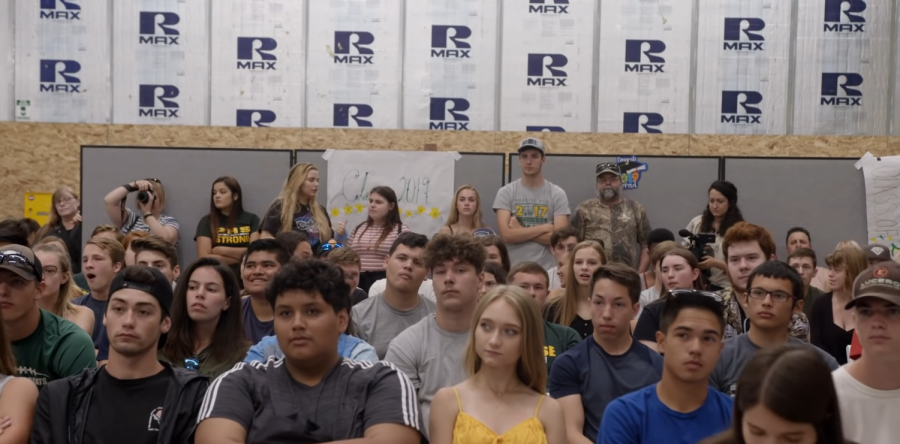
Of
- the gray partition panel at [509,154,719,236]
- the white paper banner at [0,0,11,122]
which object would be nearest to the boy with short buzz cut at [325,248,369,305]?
the gray partition panel at [509,154,719,236]

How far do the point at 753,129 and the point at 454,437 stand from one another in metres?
7.58

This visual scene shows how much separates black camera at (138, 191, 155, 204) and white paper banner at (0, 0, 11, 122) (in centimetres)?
281

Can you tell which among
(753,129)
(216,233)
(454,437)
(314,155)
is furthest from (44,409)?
(753,129)

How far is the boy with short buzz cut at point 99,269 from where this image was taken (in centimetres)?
522

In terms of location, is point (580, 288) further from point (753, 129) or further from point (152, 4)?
point (152, 4)

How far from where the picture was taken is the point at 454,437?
326 cm

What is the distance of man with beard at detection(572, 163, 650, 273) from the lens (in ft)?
25.8

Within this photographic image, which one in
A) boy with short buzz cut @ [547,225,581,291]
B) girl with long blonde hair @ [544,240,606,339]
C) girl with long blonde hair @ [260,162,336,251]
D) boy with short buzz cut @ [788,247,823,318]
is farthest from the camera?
girl with long blonde hair @ [260,162,336,251]

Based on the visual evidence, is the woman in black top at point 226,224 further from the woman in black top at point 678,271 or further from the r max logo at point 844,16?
the r max logo at point 844,16

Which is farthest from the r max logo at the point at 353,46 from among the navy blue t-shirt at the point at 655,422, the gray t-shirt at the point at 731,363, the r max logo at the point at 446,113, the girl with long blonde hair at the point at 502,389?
the navy blue t-shirt at the point at 655,422

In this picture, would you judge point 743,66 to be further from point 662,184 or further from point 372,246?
point 372,246

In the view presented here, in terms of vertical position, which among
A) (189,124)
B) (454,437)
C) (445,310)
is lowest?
(454,437)

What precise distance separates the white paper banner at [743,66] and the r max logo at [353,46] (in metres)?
3.50

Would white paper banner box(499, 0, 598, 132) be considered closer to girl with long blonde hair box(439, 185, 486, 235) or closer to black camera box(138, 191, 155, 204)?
girl with long blonde hair box(439, 185, 486, 235)
